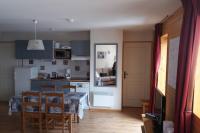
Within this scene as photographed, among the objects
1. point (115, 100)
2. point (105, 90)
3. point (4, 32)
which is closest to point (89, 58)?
point (105, 90)

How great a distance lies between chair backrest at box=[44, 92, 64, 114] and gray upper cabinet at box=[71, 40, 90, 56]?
211 cm

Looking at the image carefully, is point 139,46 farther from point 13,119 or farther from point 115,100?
point 13,119

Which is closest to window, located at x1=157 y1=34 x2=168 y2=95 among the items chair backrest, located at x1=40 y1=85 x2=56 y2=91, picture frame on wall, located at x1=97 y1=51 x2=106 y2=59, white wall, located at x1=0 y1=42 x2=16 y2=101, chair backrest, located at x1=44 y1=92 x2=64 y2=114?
picture frame on wall, located at x1=97 y1=51 x2=106 y2=59

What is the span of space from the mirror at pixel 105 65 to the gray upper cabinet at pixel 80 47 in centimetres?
36

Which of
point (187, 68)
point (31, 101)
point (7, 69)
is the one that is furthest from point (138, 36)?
point (7, 69)

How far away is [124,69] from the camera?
18.6 ft

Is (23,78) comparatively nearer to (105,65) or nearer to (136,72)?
(105,65)

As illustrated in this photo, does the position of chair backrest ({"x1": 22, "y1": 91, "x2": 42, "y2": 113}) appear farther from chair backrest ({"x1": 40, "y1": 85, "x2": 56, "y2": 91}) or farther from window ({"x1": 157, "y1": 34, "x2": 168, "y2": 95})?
window ({"x1": 157, "y1": 34, "x2": 168, "y2": 95})

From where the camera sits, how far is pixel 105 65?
208 inches

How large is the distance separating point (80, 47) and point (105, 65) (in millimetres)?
924

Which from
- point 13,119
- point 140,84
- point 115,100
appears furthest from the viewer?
point 140,84

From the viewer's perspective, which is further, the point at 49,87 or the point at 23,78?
the point at 23,78

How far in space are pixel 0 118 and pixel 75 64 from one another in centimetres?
252

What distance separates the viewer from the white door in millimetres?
5547
